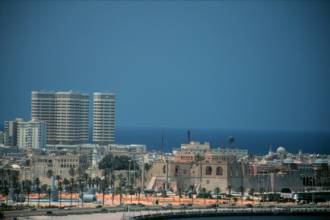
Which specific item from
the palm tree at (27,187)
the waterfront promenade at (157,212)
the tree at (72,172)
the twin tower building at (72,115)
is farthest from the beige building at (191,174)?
the twin tower building at (72,115)

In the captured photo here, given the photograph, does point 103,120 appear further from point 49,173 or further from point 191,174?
point 191,174

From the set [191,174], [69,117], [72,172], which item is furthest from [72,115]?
[191,174]

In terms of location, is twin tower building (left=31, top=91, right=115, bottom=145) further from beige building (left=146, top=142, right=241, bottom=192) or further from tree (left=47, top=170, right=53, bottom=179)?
beige building (left=146, top=142, right=241, bottom=192)

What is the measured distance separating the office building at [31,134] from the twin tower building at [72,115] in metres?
5.75

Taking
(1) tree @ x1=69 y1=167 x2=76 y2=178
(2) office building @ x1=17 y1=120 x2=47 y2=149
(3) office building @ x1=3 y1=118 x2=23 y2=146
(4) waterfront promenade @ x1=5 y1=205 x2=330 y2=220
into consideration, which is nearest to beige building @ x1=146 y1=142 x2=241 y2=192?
(1) tree @ x1=69 y1=167 x2=76 y2=178

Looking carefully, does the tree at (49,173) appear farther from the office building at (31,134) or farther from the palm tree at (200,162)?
the office building at (31,134)

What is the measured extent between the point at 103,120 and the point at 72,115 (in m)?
5.25

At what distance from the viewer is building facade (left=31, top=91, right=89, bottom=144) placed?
6924 inches

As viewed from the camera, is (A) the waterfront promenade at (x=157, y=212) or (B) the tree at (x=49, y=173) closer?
(A) the waterfront promenade at (x=157, y=212)

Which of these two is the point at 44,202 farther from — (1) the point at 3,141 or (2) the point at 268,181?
(1) the point at 3,141

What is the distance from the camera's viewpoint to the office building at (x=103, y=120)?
182 m

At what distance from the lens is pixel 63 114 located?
177750 millimetres

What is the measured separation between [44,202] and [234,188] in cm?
2013

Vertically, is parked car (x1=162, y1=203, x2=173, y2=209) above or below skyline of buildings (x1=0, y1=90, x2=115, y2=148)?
below
